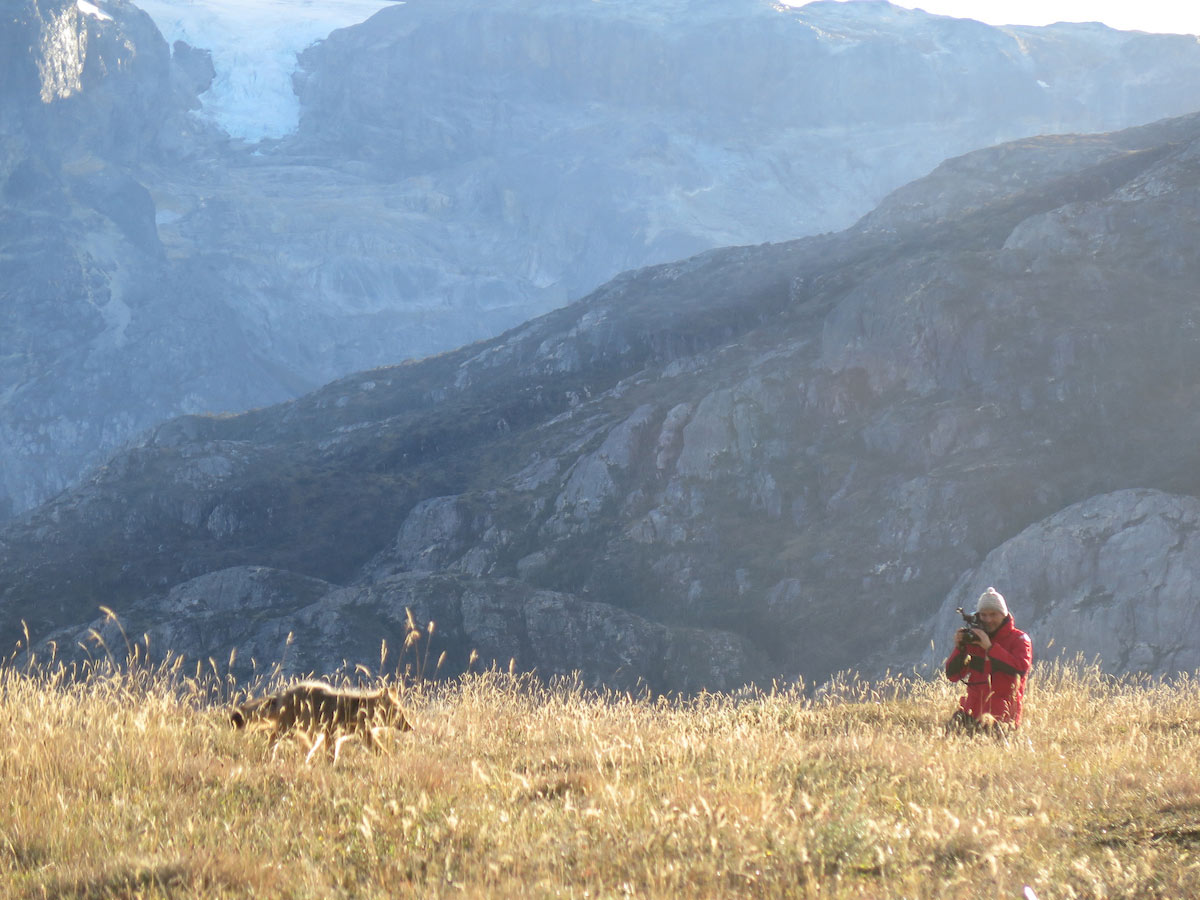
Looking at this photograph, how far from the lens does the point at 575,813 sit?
16.0 ft

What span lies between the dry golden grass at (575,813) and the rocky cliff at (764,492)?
32.3 m

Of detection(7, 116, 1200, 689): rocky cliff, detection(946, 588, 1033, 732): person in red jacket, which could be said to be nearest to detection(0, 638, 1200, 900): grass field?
detection(946, 588, 1033, 732): person in red jacket

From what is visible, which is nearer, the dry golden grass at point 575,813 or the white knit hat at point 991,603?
the dry golden grass at point 575,813

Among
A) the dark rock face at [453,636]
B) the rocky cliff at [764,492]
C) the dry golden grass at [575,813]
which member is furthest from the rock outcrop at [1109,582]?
the dry golden grass at [575,813]

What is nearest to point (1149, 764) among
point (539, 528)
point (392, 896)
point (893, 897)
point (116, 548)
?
point (893, 897)

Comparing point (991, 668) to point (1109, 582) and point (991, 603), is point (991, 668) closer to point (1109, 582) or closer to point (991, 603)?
point (991, 603)

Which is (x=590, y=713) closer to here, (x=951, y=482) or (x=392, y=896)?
(x=392, y=896)

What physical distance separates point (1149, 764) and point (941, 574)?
4167cm

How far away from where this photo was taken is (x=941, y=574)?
150 ft

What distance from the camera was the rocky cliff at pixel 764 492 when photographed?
148 ft

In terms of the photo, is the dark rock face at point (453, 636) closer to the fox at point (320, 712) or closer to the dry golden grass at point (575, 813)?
the fox at point (320, 712)

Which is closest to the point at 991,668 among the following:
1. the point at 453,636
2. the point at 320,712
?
the point at 320,712

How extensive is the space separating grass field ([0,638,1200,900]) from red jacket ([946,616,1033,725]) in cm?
68

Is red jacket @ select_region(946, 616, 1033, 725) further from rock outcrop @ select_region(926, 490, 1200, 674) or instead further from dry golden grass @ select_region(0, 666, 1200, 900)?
rock outcrop @ select_region(926, 490, 1200, 674)
